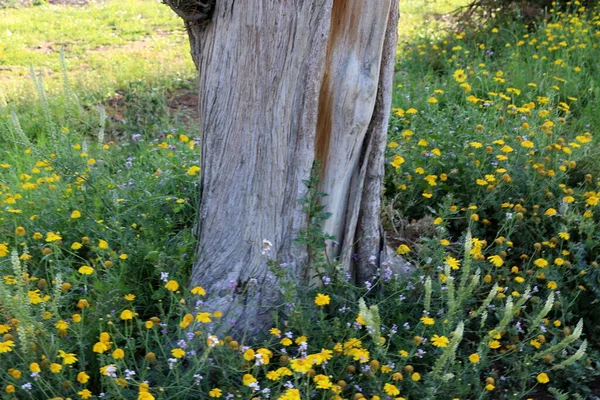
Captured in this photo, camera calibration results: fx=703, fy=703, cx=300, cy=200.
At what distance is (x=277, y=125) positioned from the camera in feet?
9.46

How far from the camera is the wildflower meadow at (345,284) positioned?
8.30 feet

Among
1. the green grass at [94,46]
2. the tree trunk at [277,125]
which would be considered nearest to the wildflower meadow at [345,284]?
the tree trunk at [277,125]

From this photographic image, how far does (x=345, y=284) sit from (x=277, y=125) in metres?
0.73

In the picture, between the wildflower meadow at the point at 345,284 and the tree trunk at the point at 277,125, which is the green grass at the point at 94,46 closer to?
the wildflower meadow at the point at 345,284

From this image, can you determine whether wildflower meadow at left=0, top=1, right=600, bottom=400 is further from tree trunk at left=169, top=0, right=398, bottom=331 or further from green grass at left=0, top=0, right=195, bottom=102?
green grass at left=0, top=0, right=195, bottom=102

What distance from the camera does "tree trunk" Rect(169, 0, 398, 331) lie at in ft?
9.20

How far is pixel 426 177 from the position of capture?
380cm

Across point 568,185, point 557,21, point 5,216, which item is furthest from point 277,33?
point 557,21

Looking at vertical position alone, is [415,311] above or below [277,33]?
below

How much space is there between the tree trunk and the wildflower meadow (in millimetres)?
107

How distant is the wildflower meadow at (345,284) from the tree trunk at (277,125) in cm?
11

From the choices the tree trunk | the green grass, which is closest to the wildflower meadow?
the tree trunk

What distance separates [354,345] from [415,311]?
1.72ft

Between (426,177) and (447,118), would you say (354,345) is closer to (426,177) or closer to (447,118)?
(426,177)
